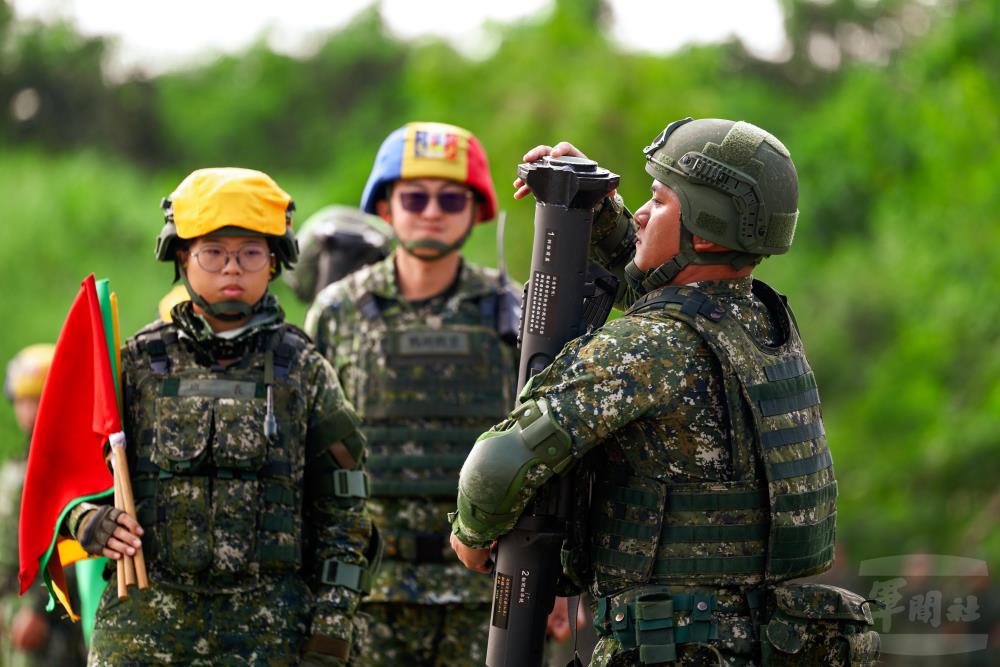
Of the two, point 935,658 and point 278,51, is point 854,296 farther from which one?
point 278,51

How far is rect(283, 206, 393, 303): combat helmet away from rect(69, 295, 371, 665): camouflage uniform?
112 inches

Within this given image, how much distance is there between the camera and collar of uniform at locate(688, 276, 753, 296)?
5.26 meters

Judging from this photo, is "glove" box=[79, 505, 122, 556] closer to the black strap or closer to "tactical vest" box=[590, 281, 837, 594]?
the black strap

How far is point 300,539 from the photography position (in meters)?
6.01

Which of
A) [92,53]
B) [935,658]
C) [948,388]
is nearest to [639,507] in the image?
[935,658]

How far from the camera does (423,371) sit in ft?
24.8

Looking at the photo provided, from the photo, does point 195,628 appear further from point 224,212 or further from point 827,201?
point 827,201

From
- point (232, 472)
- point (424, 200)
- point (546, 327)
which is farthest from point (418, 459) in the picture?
point (546, 327)

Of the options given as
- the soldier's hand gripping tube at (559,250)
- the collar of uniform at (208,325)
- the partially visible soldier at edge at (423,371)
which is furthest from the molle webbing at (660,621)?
the partially visible soldier at edge at (423,371)

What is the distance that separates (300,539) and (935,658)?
26.1ft

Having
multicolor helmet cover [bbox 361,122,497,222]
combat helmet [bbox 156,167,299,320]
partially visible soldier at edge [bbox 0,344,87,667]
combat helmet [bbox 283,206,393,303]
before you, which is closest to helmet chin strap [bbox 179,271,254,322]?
combat helmet [bbox 156,167,299,320]

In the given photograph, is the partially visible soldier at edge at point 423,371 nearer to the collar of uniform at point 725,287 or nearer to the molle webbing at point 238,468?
the molle webbing at point 238,468

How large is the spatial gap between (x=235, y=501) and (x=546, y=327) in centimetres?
128

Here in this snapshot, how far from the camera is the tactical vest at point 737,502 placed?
5059 millimetres
